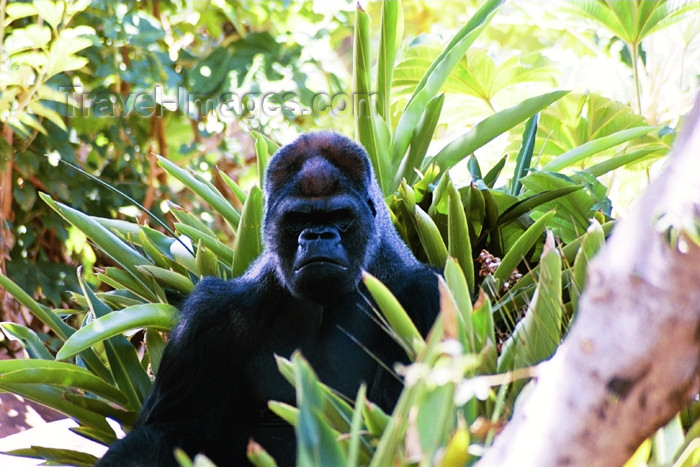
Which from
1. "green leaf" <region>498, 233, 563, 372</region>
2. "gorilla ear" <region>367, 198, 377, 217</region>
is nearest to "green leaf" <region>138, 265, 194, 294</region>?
"gorilla ear" <region>367, 198, 377, 217</region>

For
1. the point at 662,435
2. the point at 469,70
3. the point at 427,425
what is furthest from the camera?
the point at 469,70

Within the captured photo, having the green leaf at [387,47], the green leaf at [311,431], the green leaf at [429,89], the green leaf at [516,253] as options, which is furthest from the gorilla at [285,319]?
the green leaf at [311,431]

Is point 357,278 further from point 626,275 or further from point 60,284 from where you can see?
point 60,284

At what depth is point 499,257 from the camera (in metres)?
2.53

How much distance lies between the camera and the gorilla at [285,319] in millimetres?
2082

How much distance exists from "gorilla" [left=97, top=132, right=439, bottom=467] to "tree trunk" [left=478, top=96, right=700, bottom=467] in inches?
41.6

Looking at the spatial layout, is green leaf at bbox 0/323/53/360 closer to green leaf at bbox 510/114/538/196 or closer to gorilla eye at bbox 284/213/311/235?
gorilla eye at bbox 284/213/311/235

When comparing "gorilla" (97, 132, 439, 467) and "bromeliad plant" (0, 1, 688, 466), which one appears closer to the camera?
"bromeliad plant" (0, 1, 688, 466)

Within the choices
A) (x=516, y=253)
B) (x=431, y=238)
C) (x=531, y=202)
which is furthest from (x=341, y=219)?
(x=531, y=202)

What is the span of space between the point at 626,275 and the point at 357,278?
3.96 ft

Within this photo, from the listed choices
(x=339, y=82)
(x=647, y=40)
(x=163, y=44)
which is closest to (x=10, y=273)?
(x=163, y=44)

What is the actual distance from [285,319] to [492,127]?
90 cm

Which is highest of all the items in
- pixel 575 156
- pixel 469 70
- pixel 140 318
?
pixel 469 70

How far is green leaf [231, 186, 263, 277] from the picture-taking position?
8.31 ft
